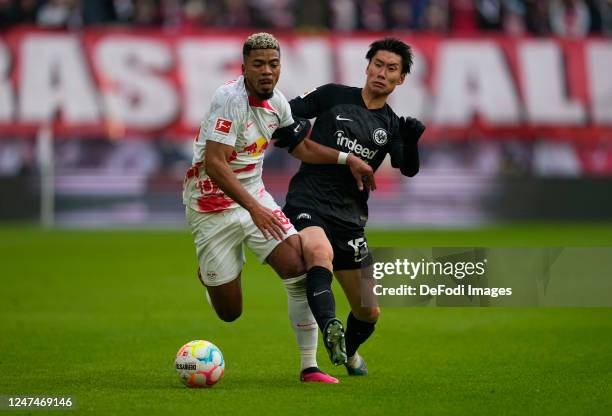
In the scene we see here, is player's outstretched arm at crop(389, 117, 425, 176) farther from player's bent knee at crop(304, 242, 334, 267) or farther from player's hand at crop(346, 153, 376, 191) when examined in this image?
player's bent knee at crop(304, 242, 334, 267)

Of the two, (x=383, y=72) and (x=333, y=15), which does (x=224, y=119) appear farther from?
(x=333, y=15)

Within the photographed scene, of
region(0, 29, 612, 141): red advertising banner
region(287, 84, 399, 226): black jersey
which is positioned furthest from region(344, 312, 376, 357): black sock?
region(0, 29, 612, 141): red advertising banner

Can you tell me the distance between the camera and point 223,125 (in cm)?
866

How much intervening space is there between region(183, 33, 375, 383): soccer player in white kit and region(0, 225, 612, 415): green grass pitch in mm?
631

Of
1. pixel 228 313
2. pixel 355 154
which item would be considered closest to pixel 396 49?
pixel 355 154

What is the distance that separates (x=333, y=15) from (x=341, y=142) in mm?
20162

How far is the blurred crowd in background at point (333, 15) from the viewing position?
2872cm

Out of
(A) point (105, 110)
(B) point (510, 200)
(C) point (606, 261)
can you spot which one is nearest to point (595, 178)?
(B) point (510, 200)

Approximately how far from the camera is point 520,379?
8.99 m

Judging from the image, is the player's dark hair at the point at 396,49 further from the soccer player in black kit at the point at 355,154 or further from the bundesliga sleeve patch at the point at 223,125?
the bundesliga sleeve patch at the point at 223,125

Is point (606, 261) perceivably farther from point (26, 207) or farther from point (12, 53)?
point (12, 53)

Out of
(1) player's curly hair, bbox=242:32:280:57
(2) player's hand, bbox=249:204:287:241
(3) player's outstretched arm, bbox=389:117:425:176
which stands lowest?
(2) player's hand, bbox=249:204:287:241

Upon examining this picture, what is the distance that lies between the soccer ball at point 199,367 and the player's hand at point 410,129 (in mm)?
2426

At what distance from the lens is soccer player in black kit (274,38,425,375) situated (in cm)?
949
